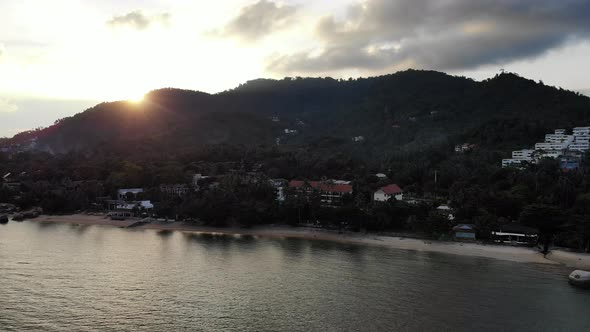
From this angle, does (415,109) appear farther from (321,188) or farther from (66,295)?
(66,295)

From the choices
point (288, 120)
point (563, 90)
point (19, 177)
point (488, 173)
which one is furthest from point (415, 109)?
point (19, 177)

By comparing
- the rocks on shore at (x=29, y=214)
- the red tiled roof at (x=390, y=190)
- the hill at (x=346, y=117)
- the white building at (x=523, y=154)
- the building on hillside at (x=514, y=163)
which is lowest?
the rocks on shore at (x=29, y=214)

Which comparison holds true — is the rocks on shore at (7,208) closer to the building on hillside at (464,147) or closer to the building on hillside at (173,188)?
the building on hillside at (173,188)

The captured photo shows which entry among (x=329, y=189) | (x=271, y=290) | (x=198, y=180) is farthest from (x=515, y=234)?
(x=198, y=180)

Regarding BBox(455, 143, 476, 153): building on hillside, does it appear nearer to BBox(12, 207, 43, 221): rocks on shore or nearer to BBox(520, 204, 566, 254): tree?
BBox(520, 204, 566, 254): tree

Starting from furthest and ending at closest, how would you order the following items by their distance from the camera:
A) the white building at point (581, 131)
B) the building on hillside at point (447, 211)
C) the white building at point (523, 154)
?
1. the white building at point (581, 131)
2. the white building at point (523, 154)
3. the building on hillside at point (447, 211)

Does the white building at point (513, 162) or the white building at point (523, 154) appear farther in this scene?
the white building at point (523, 154)

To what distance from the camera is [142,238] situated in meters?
42.9

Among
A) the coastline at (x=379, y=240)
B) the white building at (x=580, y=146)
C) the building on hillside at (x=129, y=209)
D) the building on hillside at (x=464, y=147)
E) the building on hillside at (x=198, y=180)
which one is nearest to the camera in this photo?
the coastline at (x=379, y=240)

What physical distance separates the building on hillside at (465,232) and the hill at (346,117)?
1367 inches

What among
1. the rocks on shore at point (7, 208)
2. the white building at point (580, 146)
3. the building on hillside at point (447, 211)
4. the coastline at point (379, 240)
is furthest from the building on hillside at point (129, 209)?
→ the white building at point (580, 146)

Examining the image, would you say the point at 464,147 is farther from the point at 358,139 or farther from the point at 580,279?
the point at 580,279

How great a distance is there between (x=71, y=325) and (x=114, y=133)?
10387 centimetres

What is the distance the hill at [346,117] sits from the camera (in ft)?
282
